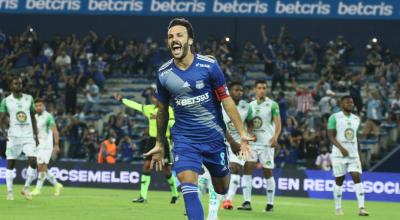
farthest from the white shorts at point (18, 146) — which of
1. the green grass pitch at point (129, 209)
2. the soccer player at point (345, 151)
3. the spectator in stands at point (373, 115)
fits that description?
the spectator in stands at point (373, 115)

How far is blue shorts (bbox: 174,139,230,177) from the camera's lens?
11596mm

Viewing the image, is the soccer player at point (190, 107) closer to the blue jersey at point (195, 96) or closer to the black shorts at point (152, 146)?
the blue jersey at point (195, 96)

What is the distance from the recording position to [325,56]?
122 ft

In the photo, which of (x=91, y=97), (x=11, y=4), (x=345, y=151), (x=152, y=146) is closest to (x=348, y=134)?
(x=345, y=151)

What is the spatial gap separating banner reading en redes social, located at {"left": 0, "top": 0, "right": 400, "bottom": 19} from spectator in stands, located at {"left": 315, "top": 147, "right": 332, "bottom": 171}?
4.11 m

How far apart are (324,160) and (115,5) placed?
7.99 metres

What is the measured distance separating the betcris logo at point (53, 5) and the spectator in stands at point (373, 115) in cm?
980

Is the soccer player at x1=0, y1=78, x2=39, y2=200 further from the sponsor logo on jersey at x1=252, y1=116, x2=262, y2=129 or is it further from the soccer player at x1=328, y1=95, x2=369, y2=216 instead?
the soccer player at x1=328, y1=95, x2=369, y2=216

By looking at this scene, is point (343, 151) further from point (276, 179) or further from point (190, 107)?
point (276, 179)

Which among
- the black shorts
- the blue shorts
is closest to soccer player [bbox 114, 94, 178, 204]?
the black shorts

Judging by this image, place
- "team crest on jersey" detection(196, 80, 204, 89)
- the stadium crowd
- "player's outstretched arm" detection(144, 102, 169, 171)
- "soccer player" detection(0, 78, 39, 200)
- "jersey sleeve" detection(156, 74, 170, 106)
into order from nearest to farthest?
"team crest on jersey" detection(196, 80, 204, 89) → "player's outstretched arm" detection(144, 102, 169, 171) → "jersey sleeve" detection(156, 74, 170, 106) → "soccer player" detection(0, 78, 39, 200) → the stadium crowd

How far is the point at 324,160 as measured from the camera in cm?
2975

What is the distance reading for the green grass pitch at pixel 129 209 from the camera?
1719cm

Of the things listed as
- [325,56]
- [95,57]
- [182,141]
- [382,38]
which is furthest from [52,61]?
[182,141]
